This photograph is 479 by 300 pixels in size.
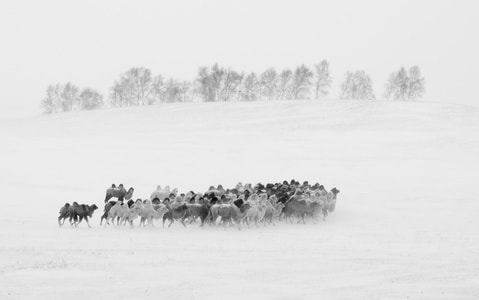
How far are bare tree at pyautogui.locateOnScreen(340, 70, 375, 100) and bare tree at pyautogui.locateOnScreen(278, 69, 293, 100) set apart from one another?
1229 cm

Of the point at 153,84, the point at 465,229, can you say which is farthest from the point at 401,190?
the point at 153,84

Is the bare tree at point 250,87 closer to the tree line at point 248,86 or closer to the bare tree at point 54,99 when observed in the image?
the tree line at point 248,86

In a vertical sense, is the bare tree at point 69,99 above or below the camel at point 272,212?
above

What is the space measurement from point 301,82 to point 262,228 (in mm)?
75406

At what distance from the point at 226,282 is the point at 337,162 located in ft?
83.5

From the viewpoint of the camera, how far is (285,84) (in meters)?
93.2

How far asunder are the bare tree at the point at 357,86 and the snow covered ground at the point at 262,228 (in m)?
40.2

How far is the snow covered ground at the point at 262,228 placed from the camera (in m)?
10.2

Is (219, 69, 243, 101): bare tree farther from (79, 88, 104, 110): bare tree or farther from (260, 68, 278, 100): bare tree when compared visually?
(79, 88, 104, 110): bare tree

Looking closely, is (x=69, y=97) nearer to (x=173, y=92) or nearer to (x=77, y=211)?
(x=173, y=92)

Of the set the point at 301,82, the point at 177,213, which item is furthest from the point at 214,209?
the point at 301,82

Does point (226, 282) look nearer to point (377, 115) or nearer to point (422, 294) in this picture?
point (422, 294)

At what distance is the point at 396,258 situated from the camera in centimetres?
1262

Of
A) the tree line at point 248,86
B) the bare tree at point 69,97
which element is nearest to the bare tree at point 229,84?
the tree line at point 248,86
